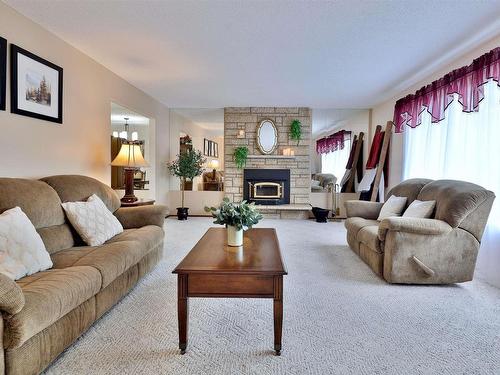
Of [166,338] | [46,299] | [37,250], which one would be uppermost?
[37,250]

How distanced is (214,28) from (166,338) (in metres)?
2.65

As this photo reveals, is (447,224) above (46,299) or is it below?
above

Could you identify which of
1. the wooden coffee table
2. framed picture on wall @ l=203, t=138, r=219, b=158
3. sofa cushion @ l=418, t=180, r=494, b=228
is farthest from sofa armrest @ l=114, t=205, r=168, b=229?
framed picture on wall @ l=203, t=138, r=219, b=158

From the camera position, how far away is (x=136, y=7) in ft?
8.47

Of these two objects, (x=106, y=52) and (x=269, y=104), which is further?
(x=269, y=104)

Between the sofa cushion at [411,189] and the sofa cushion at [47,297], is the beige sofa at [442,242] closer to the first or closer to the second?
the sofa cushion at [411,189]

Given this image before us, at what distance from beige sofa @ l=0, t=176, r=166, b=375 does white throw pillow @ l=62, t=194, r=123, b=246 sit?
69 millimetres

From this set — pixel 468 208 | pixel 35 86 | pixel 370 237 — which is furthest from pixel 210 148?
pixel 468 208

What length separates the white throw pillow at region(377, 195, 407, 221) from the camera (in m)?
3.78

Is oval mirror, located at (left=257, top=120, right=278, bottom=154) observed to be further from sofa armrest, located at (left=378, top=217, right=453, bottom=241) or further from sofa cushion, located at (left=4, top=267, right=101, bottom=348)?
sofa cushion, located at (left=4, top=267, right=101, bottom=348)

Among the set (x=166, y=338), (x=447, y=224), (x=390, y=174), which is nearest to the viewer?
(x=166, y=338)

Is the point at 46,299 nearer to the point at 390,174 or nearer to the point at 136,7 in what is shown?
the point at 136,7

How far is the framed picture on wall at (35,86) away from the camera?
8.77 ft

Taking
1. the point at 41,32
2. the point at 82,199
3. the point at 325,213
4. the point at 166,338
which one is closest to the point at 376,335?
the point at 166,338
